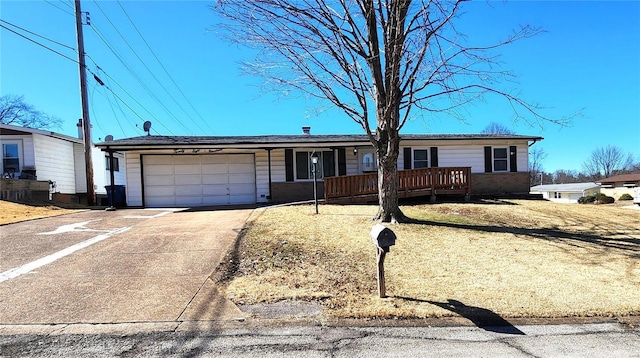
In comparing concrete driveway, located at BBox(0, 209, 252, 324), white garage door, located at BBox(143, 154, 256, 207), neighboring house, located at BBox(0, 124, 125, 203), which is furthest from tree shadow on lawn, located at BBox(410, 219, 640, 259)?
neighboring house, located at BBox(0, 124, 125, 203)

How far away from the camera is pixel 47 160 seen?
651 inches

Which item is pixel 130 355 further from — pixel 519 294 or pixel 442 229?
pixel 442 229

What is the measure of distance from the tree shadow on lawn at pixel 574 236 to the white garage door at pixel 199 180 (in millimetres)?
8503

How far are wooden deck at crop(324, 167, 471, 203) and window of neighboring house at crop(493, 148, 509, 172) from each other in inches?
148

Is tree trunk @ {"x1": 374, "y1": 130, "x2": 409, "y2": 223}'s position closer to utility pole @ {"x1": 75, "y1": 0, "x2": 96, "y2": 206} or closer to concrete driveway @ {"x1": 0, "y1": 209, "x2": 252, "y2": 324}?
concrete driveway @ {"x1": 0, "y1": 209, "x2": 252, "y2": 324}

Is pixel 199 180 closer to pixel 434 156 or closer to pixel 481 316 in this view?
pixel 434 156

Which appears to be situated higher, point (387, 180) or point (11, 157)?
point (11, 157)

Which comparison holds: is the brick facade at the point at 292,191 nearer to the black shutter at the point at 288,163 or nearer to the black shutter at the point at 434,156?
the black shutter at the point at 288,163

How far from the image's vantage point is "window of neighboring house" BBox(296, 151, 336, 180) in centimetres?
1489

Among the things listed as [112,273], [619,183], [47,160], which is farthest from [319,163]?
[619,183]

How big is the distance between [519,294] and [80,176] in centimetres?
2199

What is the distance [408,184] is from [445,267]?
305 inches

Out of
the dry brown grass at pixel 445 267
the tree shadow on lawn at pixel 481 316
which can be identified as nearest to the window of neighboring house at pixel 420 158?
the dry brown grass at pixel 445 267

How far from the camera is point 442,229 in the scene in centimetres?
794
